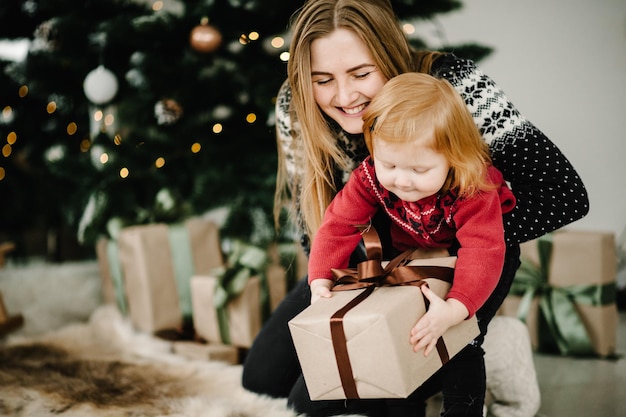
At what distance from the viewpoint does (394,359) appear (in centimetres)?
79

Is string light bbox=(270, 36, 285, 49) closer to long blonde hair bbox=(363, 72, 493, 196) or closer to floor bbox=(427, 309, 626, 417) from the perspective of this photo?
long blonde hair bbox=(363, 72, 493, 196)

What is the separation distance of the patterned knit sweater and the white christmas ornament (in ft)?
3.06

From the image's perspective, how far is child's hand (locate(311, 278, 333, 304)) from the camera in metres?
0.94

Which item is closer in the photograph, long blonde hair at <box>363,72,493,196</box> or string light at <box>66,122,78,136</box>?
long blonde hair at <box>363,72,493,196</box>

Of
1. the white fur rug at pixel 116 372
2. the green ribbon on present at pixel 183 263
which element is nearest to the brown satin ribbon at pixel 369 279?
the white fur rug at pixel 116 372

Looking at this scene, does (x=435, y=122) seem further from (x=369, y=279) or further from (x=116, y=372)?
(x=116, y=372)

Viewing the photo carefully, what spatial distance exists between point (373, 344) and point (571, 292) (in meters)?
0.96

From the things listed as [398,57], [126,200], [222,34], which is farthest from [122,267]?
[398,57]

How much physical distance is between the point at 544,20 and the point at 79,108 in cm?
159

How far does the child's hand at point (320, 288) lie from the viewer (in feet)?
3.08

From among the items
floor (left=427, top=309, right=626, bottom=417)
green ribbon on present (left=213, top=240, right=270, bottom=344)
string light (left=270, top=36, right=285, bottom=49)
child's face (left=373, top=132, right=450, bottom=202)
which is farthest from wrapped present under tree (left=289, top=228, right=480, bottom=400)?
string light (left=270, top=36, right=285, bottom=49)

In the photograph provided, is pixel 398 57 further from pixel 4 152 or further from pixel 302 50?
pixel 4 152

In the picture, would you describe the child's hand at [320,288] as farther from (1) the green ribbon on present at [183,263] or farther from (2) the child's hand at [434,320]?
(1) the green ribbon on present at [183,263]

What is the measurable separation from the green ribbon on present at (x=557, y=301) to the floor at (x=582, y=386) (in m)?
0.04
